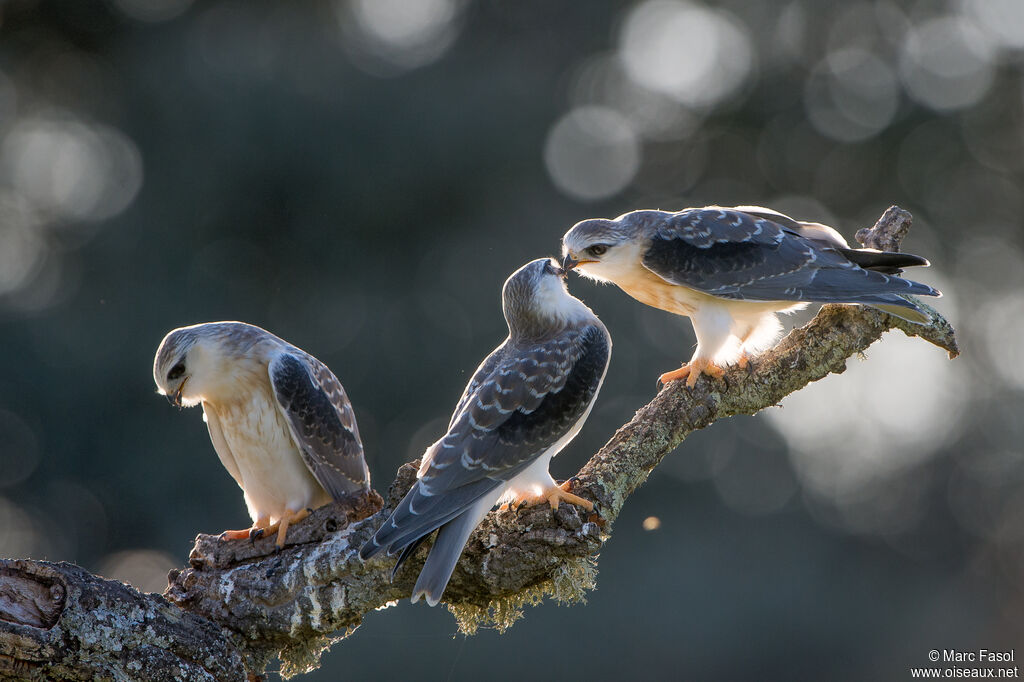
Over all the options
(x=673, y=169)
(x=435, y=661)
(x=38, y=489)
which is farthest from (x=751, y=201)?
(x=38, y=489)

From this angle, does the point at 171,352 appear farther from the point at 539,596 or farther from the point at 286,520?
the point at 539,596

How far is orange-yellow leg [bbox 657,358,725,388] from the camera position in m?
6.33

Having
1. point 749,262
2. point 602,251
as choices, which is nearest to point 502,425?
point 602,251

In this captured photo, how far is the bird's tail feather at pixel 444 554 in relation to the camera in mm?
5320

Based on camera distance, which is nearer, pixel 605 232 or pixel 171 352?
pixel 171 352

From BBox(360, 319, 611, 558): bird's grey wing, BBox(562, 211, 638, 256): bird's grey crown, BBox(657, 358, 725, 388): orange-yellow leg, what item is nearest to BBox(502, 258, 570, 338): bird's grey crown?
BBox(360, 319, 611, 558): bird's grey wing

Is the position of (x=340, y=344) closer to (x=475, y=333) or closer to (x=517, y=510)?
(x=475, y=333)

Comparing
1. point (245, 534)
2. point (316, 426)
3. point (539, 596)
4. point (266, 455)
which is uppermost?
point (316, 426)

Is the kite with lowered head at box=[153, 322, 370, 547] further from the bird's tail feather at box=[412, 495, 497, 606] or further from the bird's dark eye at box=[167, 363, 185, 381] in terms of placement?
the bird's tail feather at box=[412, 495, 497, 606]

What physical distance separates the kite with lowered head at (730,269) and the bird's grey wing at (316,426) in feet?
6.01

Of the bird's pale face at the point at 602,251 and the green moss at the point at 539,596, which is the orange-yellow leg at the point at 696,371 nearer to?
the bird's pale face at the point at 602,251

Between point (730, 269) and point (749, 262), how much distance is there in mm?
138

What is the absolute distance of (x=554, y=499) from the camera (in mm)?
5699

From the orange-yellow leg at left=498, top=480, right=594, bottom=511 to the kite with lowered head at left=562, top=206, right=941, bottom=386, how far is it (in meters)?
1.01
